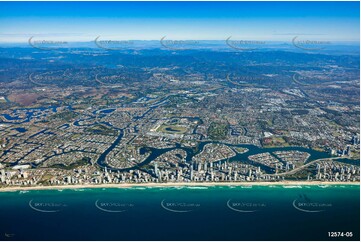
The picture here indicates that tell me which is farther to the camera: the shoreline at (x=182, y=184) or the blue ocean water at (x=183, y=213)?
the shoreline at (x=182, y=184)

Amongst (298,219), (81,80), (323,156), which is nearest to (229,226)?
(298,219)

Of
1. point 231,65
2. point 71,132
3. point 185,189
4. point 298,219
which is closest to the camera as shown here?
point 298,219

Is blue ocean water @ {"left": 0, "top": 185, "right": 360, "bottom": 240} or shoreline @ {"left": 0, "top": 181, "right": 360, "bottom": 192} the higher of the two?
Result: shoreline @ {"left": 0, "top": 181, "right": 360, "bottom": 192}

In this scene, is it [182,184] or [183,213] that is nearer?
[183,213]

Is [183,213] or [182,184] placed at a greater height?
[182,184]

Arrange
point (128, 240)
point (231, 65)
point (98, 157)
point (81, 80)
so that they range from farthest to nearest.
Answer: point (231, 65) < point (81, 80) < point (98, 157) < point (128, 240)

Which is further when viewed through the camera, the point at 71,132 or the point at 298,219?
the point at 71,132

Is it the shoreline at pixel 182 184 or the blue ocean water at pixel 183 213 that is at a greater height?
the shoreline at pixel 182 184

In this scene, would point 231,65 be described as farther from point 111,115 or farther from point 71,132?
point 71,132
